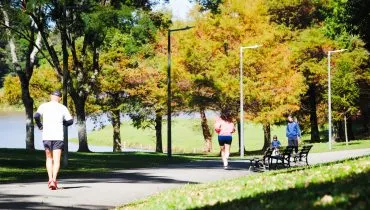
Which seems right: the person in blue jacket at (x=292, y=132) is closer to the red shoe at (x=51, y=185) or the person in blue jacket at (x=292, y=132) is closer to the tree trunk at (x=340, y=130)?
the red shoe at (x=51, y=185)

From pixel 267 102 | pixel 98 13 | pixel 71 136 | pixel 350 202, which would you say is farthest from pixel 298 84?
pixel 71 136

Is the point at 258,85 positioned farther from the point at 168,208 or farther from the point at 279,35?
the point at 168,208

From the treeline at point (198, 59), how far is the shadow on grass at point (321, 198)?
1550 cm

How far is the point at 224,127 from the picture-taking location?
1984 centimetres

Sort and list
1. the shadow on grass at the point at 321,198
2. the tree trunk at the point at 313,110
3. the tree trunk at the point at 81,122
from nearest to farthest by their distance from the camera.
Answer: the shadow on grass at the point at 321,198 → the tree trunk at the point at 81,122 → the tree trunk at the point at 313,110

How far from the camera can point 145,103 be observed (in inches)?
1720

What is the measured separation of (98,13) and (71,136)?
59.7 m

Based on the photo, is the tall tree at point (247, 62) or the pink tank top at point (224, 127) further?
the tall tree at point (247, 62)

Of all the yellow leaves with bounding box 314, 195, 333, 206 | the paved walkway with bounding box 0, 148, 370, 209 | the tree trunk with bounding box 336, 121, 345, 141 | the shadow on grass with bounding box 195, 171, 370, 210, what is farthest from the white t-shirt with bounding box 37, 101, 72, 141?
the tree trunk with bounding box 336, 121, 345, 141

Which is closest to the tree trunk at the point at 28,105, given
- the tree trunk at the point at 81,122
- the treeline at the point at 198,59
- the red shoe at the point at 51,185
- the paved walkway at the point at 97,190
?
the treeline at the point at 198,59

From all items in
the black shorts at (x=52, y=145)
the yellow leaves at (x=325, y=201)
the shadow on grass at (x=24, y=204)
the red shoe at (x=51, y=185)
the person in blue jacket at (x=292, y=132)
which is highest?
the person in blue jacket at (x=292, y=132)

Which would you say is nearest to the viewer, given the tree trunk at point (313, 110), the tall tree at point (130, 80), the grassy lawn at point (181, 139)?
the tall tree at point (130, 80)

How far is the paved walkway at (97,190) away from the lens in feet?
36.4

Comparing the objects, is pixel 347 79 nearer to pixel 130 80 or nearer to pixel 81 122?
pixel 130 80
